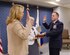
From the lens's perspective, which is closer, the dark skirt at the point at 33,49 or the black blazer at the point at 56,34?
the black blazer at the point at 56,34

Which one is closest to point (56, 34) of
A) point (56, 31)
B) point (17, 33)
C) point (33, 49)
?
point (56, 31)

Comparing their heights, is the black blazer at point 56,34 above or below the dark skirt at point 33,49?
above

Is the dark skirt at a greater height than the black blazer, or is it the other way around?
the black blazer

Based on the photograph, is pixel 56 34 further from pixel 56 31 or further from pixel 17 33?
pixel 17 33

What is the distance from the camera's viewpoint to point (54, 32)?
3.12m

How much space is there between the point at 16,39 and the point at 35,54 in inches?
92.0

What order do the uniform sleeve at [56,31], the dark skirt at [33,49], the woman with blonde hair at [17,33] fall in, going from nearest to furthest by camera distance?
the woman with blonde hair at [17,33] < the uniform sleeve at [56,31] < the dark skirt at [33,49]

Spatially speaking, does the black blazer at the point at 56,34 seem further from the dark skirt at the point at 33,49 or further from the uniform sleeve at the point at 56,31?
the dark skirt at the point at 33,49

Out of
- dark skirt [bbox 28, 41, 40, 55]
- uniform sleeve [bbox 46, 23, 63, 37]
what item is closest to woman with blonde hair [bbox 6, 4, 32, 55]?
uniform sleeve [bbox 46, 23, 63, 37]

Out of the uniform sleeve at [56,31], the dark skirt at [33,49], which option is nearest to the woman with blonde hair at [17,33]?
the uniform sleeve at [56,31]

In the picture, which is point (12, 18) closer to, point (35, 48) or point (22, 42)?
point (22, 42)

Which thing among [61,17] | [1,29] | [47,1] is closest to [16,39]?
[1,29]

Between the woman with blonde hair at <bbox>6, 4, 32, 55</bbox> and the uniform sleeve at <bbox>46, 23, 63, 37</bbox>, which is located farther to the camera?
the uniform sleeve at <bbox>46, 23, 63, 37</bbox>

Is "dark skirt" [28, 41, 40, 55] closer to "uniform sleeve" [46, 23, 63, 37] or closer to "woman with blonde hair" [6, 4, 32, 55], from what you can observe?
"uniform sleeve" [46, 23, 63, 37]
